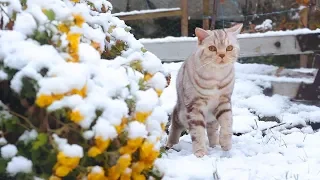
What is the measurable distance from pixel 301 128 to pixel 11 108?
2627mm

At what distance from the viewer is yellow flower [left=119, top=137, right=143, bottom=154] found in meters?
1.65

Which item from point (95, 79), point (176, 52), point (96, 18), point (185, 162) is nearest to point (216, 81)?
point (185, 162)

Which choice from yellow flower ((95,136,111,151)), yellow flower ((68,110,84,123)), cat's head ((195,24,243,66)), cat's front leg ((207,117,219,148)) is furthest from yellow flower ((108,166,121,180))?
cat's front leg ((207,117,219,148))

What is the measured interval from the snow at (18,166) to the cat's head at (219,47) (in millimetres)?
1579

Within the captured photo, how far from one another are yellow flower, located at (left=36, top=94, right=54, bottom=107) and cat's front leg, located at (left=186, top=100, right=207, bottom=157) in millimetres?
1524

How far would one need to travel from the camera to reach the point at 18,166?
4.93 ft

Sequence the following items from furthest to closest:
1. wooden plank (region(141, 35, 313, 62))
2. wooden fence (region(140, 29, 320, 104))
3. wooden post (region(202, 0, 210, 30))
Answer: wooden post (region(202, 0, 210, 30)) → wooden plank (region(141, 35, 313, 62)) → wooden fence (region(140, 29, 320, 104))

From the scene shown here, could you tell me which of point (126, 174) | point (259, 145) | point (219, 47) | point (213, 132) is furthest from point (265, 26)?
point (126, 174)

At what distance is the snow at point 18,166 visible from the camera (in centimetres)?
150

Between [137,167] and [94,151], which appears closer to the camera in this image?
[94,151]

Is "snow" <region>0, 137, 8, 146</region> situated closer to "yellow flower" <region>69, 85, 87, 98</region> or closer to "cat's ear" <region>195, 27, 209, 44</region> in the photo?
"yellow flower" <region>69, 85, 87, 98</region>

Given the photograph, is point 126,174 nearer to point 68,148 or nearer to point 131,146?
point 131,146

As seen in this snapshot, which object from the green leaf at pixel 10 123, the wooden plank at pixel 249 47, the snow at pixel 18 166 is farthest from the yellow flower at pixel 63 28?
the wooden plank at pixel 249 47

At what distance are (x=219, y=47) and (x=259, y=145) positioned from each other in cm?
63
